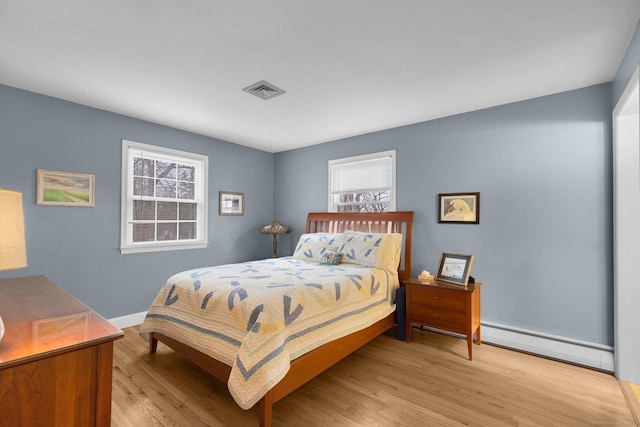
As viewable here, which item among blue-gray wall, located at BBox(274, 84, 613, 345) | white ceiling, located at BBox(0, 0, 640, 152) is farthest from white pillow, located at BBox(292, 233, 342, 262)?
white ceiling, located at BBox(0, 0, 640, 152)

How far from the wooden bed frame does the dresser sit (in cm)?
98

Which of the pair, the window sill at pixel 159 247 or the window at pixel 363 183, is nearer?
the window sill at pixel 159 247

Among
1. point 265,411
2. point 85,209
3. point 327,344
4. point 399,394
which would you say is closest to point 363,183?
point 327,344

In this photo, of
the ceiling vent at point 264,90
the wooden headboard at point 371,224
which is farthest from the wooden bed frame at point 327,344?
the ceiling vent at point 264,90

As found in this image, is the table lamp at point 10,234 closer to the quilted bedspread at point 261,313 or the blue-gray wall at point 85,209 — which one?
the quilted bedspread at point 261,313

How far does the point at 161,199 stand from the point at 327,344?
293 centimetres

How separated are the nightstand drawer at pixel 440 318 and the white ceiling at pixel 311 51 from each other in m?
2.15

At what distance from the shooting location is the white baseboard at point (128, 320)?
3453mm

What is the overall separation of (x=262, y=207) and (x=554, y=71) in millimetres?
4155

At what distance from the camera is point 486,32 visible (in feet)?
6.53

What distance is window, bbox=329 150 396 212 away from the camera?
4.03 m

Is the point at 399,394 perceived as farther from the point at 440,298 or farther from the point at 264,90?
the point at 264,90

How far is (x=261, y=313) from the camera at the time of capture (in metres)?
1.94

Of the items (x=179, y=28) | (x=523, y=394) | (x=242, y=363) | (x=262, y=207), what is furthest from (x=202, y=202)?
(x=523, y=394)
